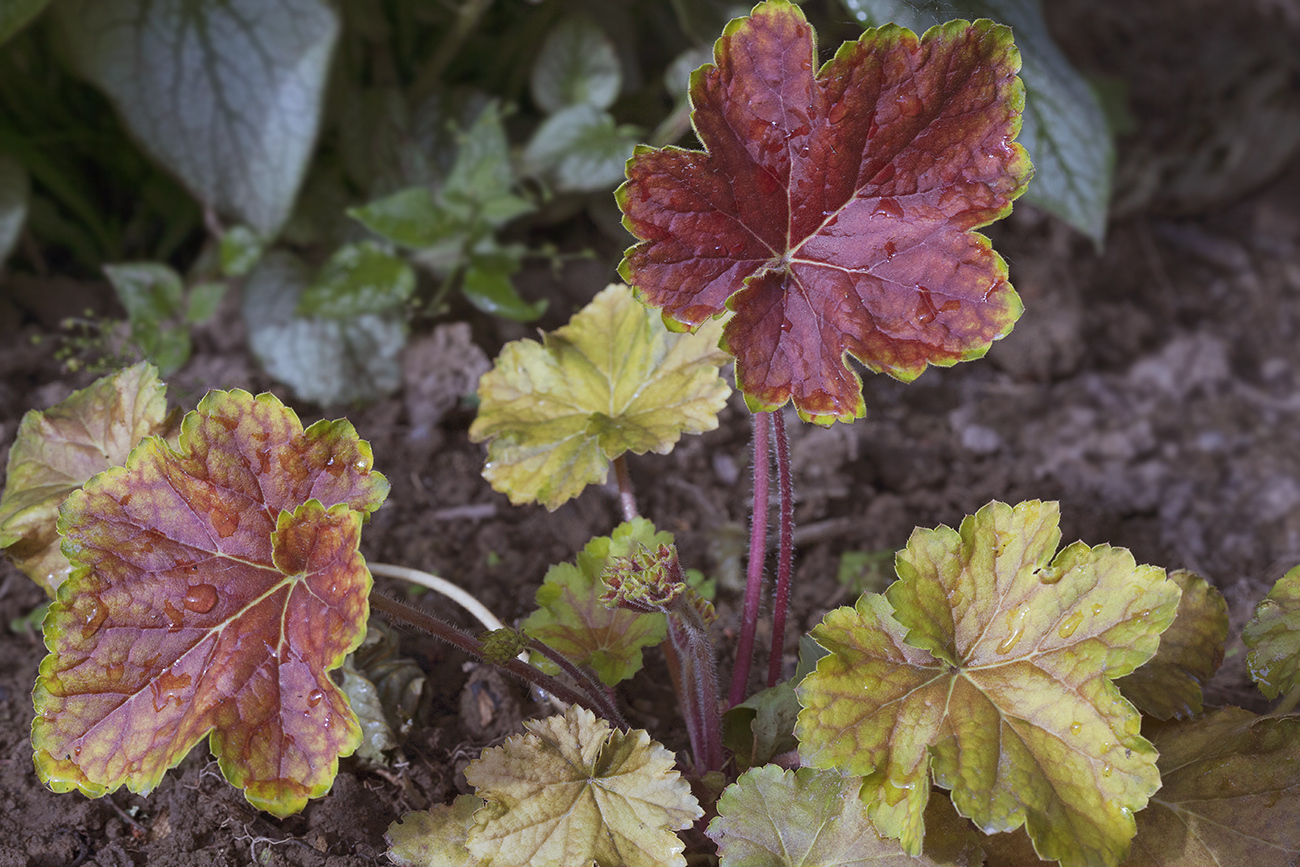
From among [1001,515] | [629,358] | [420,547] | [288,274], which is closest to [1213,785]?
[1001,515]

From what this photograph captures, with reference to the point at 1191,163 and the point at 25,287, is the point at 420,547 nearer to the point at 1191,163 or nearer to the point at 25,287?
the point at 25,287

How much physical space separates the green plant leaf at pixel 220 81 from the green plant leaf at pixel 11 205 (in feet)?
0.95

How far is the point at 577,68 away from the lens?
2244 millimetres

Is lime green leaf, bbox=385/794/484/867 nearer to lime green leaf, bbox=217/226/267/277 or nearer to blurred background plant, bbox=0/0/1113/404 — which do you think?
blurred background plant, bbox=0/0/1113/404

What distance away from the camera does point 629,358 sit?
4.67 ft

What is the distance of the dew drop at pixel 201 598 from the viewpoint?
3.42 feet

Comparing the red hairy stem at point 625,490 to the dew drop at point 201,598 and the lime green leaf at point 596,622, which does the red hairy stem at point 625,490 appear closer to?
the lime green leaf at point 596,622

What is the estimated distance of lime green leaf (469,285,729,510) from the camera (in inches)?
51.7

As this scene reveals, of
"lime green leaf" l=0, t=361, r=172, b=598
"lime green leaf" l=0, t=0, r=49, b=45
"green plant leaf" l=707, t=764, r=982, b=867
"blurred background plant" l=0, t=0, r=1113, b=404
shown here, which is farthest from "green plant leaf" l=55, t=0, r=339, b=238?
"green plant leaf" l=707, t=764, r=982, b=867

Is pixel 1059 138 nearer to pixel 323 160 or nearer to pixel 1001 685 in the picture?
pixel 1001 685

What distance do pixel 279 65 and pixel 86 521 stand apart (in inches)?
53.7

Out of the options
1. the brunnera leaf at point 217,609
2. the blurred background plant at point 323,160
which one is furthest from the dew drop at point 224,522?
the blurred background plant at point 323,160

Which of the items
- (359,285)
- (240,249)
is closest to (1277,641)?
(359,285)

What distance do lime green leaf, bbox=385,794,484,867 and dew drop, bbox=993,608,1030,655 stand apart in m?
0.65
